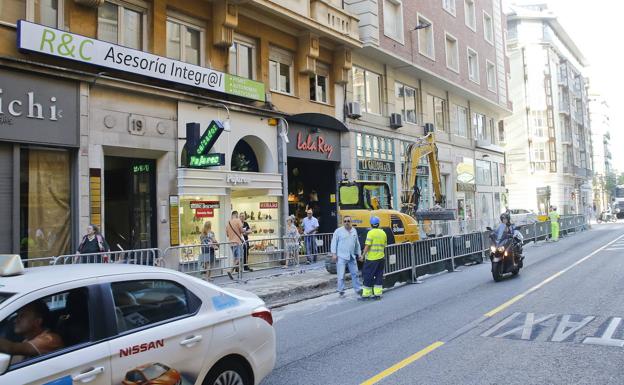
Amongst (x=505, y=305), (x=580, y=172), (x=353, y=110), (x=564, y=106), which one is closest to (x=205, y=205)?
(x=353, y=110)

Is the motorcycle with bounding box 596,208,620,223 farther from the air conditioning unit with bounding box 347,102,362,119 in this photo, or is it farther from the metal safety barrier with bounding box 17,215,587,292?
the metal safety barrier with bounding box 17,215,587,292

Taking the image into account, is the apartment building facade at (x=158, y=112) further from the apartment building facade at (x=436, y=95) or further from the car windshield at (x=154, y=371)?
the car windshield at (x=154, y=371)

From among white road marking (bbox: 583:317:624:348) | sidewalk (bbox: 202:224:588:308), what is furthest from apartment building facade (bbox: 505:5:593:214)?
white road marking (bbox: 583:317:624:348)

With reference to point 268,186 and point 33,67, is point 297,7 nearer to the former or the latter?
point 268,186

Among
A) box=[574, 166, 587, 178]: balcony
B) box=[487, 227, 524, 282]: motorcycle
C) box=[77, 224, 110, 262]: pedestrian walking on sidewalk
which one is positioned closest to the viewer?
box=[77, 224, 110, 262]: pedestrian walking on sidewalk

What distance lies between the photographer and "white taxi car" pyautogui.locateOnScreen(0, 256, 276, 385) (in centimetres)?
333

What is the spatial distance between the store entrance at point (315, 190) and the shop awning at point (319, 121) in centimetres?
161

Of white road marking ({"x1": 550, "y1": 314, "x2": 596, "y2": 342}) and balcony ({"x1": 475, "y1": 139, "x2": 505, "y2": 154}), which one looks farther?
balcony ({"x1": 475, "y1": 139, "x2": 505, "y2": 154})

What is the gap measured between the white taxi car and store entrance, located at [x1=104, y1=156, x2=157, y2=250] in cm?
1119

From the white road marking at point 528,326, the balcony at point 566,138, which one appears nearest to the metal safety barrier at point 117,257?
the white road marking at point 528,326

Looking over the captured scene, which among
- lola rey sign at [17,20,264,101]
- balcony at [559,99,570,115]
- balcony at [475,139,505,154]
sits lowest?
lola rey sign at [17,20,264,101]

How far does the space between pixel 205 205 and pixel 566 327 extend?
36.0ft

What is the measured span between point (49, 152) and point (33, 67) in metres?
1.98

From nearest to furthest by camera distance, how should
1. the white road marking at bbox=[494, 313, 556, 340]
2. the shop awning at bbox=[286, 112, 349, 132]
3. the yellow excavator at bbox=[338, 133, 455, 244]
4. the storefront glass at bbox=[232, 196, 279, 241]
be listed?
the white road marking at bbox=[494, 313, 556, 340], the yellow excavator at bbox=[338, 133, 455, 244], the storefront glass at bbox=[232, 196, 279, 241], the shop awning at bbox=[286, 112, 349, 132]
